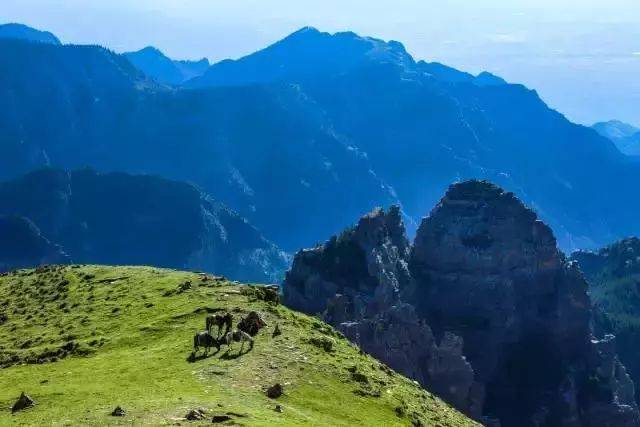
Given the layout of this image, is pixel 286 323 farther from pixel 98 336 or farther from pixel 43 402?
pixel 43 402

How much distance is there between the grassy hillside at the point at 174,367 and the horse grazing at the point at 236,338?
835 millimetres

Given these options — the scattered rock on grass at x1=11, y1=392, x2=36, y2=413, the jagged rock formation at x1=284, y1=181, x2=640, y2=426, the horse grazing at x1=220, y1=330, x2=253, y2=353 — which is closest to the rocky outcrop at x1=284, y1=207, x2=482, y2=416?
the jagged rock formation at x1=284, y1=181, x2=640, y2=426

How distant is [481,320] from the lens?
19150 cm

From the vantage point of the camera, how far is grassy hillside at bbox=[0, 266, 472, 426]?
37844mm

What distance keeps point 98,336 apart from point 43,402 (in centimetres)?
1599

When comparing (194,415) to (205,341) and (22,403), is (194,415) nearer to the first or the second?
(22,403)

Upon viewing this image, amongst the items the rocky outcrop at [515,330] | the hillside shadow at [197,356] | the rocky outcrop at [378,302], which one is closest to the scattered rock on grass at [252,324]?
the hillside shadow at [197,356]

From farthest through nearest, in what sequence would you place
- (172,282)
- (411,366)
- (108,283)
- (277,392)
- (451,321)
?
(451,321), (411,366), (108,283), (172,282), (277,392)

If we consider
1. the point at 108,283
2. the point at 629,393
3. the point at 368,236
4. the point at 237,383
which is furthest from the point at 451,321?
the point at 237,383

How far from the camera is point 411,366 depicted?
144375 millimetres

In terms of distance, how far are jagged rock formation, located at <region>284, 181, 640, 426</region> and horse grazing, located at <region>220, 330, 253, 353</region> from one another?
329 feet

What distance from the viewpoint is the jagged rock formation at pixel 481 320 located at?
155m

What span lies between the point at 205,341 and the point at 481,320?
153282mm

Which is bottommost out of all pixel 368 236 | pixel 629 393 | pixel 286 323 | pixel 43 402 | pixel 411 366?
pixel 43 402
